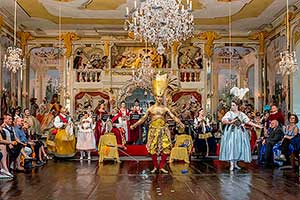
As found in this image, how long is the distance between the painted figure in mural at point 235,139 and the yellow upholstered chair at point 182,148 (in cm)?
203

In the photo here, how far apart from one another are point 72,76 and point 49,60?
72.1 inches

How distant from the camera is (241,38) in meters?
20.6

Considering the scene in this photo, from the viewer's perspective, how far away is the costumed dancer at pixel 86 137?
13445 mm

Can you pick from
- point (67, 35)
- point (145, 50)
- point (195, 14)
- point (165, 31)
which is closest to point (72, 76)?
point (67, 35)

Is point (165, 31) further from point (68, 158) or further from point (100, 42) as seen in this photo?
point (100, 42)

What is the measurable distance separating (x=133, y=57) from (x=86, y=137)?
783 cm

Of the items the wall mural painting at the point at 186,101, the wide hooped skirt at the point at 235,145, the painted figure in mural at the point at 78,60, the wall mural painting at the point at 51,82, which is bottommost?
the wide hooped skirt at the point at 235,145

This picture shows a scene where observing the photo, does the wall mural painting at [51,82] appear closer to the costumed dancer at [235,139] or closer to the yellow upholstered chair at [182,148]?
the yellow upholstered chair at [182,148]

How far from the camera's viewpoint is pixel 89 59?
2061 cm

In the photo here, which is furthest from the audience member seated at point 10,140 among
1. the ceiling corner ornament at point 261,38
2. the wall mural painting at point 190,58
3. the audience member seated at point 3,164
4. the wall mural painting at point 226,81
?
the wall mural painting at point 226,81

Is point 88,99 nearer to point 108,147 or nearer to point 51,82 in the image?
point 51,82

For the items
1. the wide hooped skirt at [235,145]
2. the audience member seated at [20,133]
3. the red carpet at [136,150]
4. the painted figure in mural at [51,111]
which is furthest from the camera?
the painted figure in mural at [51,111]

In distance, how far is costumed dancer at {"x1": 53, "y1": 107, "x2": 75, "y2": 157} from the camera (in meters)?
13.3

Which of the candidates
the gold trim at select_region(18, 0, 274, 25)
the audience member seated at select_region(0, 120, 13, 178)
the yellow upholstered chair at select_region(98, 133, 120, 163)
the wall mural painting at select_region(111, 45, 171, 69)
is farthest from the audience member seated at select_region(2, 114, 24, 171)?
the wall mural painting at select_region(111, 45, 171, 69)
